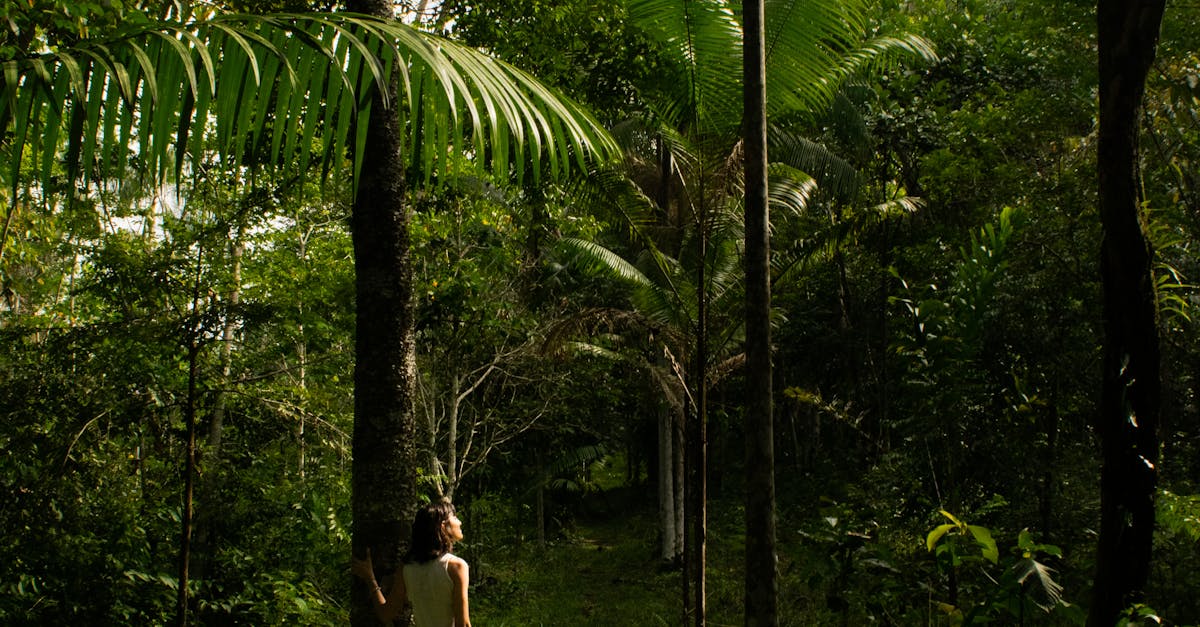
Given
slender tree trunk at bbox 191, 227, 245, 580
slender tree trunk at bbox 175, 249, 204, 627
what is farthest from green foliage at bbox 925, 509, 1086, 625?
slender tree trunk at bbox 191, 227, 245, 580

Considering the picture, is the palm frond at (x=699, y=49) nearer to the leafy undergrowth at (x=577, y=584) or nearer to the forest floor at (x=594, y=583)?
the forest floor at (x=594, y=583)

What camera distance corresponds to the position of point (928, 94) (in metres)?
13.7

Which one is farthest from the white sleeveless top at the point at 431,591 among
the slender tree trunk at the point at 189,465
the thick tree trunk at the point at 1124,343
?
the slender tree trunk at the point at 189,465

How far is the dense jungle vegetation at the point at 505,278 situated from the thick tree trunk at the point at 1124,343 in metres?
0.03

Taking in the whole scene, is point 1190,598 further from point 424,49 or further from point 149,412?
point 149,412

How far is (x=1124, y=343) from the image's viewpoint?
324 cm

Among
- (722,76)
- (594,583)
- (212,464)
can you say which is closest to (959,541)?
(722,76)

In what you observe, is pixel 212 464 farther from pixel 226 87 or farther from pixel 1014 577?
pixel 226 87

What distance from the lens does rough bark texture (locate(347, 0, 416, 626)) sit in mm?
3146

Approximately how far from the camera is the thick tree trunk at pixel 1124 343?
3188mm

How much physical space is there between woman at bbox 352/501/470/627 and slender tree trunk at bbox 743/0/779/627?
1731mm

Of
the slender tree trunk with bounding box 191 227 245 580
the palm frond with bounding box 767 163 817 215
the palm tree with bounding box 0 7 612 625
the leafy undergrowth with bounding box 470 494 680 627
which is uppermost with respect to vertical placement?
the palm tree with bounding box 0 7 612 625

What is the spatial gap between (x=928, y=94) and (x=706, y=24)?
31.1ft

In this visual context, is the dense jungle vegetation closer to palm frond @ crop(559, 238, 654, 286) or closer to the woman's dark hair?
palm frond @ crop(559, 238, 654, 286)
